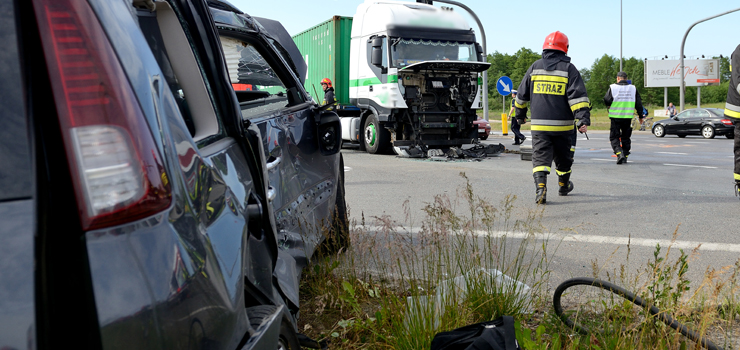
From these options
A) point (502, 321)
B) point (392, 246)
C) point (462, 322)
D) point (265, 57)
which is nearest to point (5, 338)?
point (502, 321)

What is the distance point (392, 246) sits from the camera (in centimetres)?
306

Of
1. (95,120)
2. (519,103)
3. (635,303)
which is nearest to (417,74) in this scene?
(519,103)

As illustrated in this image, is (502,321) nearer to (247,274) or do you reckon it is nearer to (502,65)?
(247,274)

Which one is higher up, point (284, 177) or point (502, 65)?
point (502, 65)

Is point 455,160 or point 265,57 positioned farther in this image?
point 455,160

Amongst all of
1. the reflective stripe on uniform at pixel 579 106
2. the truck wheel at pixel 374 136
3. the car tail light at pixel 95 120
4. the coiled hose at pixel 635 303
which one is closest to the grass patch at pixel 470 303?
the coiled hose at pixel 635 303

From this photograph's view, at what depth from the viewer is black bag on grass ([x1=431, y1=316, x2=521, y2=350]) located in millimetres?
2109

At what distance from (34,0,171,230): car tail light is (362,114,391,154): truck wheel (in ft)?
41.9

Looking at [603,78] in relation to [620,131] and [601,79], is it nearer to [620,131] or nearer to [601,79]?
[601,79]

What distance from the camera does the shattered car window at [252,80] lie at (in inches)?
118

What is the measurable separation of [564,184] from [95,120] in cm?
709

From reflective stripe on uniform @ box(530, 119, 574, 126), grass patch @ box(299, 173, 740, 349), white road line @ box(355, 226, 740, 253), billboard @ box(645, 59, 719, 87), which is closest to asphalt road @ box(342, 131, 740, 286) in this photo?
white road line @ box(355, 226, 740, 253)

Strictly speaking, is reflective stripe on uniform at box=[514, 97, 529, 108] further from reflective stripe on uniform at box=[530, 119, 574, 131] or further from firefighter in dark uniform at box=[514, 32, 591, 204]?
reflective stripe on uniform at box=[530, 119, 574, 131]

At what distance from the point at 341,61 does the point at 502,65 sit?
303 ft
